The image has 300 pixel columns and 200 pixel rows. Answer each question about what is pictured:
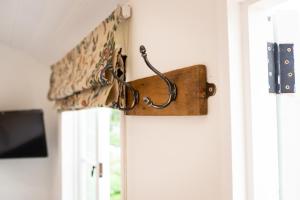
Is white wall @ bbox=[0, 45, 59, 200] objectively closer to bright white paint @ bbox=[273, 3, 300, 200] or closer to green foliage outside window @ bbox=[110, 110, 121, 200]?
green foliage outside window @ bbox=[110, 110, 121, 200]

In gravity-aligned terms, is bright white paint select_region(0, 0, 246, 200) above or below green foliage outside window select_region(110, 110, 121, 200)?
above

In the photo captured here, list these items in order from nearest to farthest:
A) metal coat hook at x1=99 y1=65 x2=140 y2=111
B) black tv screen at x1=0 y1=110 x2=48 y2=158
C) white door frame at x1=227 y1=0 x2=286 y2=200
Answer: white door frame at x1=227 y1=0 x2=286 y2=200 < metal coat hook at x1=99 y1=65 x2=140 y2=111 < black tv screen at x1=0 y1=110 x2=48 y2=158

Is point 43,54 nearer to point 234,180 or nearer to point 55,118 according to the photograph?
point 55,118

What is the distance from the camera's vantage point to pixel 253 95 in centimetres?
65

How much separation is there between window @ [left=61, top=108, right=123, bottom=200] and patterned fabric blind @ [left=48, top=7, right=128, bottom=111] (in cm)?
19

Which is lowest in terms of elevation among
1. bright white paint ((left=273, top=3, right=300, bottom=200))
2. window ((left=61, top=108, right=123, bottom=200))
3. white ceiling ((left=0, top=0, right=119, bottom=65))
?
window ((left=61, top=108, right=123, bottom=200))

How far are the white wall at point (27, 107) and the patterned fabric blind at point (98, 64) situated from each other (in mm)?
1116

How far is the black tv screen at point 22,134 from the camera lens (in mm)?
2635

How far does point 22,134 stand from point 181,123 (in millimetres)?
2261

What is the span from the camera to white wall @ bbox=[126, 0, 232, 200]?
674 millimetres

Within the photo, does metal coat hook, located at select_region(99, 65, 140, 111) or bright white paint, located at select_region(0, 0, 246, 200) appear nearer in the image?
bright white paint, located at select_region(0, 0, 246, 200)

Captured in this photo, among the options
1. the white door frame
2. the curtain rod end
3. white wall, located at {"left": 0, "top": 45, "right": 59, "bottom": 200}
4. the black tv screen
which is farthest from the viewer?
white wall, located at {"left": 0, "top": 45, "right": 59, "bottom": 200}

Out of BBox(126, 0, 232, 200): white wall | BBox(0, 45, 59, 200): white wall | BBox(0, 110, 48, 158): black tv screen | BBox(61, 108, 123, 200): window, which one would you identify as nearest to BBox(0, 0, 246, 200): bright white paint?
BBox(126, 0, 232, 200): white wall

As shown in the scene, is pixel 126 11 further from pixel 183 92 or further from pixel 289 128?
pixel 289 128
